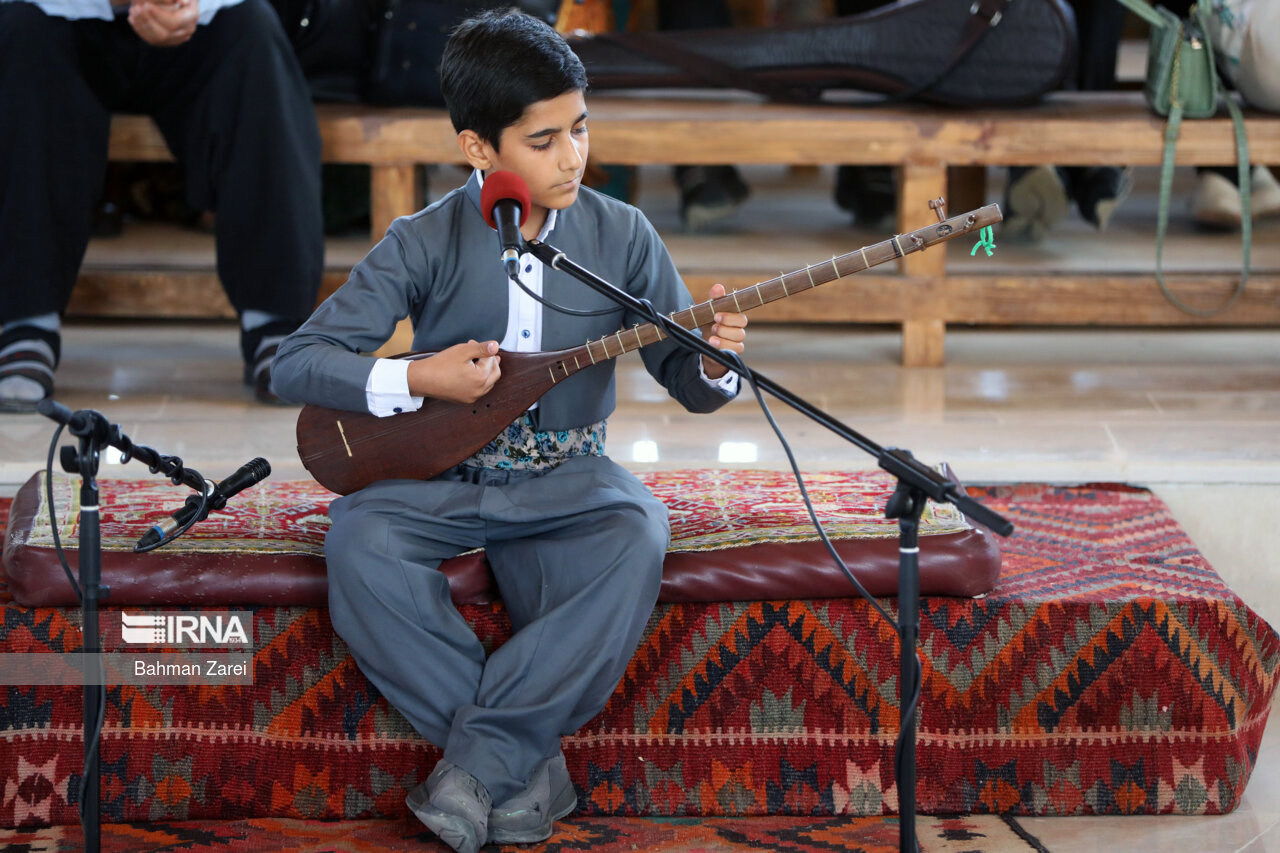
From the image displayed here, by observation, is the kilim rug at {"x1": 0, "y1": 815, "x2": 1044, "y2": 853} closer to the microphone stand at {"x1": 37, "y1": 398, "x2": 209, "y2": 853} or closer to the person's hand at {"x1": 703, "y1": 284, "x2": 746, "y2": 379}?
the microphone stand at {"x1": 37, "y1": 398, "x2": 209, "y2": 853}

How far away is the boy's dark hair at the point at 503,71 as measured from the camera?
1797mm

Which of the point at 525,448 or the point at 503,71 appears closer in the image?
the point at 503,71

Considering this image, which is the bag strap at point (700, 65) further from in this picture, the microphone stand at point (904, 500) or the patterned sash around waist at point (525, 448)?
the microphone stand at point (904, 500)

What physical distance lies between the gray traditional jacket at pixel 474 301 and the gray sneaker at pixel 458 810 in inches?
18.0

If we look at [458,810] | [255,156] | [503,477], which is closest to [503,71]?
[503,477]

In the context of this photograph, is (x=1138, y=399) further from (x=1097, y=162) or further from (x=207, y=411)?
(x=207, y=411)

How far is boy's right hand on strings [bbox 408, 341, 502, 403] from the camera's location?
5.82 feet

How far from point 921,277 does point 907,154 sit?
0.24 m

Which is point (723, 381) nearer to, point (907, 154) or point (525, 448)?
point (525, 448)

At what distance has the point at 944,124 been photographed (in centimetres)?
288

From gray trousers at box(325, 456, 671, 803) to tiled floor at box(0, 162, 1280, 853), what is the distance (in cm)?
43

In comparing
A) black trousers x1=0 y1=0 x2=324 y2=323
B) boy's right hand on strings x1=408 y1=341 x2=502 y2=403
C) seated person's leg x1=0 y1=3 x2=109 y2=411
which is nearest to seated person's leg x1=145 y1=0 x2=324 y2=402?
black trousers x1=0 y1=0 x2=324 y2=323

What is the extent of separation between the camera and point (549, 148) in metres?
1.82

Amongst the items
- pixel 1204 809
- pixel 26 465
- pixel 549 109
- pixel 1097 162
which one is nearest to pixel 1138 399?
pixel 1097 162
